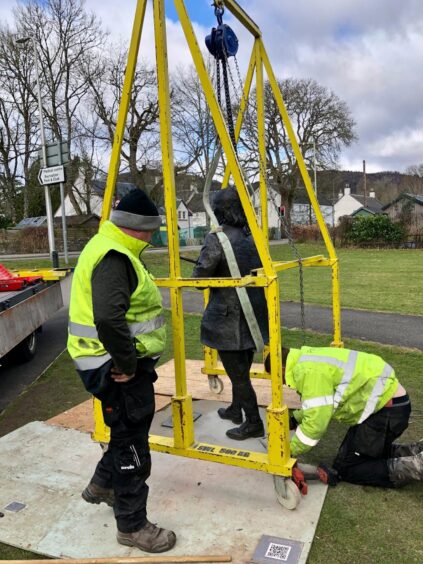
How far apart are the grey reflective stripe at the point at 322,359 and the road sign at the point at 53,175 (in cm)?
1134

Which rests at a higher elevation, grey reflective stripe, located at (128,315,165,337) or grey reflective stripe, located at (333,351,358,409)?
grey reflective stripe, located at (128,315,165,337)

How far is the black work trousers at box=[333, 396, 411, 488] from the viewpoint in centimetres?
307

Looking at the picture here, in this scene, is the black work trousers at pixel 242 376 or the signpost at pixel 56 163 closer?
the black work trousers at pixel 242 376

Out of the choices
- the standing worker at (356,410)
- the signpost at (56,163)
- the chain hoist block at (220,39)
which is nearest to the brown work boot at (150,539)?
the standing worker at (356,410)

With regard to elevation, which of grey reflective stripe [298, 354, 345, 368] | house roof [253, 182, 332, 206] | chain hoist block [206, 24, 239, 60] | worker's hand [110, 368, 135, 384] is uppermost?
house roof [253, 182, 332, 206]

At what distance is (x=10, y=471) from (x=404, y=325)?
6.23m

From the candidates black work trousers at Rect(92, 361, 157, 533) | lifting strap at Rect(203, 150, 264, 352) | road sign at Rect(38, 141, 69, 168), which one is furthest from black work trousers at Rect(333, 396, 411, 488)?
road sign at Rect(38, 141, 69, 168)

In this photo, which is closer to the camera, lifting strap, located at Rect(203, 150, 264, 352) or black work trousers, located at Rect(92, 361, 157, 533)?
black work trousers, located at Rect(92, 361, 157, 533)

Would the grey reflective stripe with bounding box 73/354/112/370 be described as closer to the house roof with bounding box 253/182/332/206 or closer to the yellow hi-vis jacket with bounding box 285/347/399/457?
the yellow hi-vis jacket with bounding box 285/347/399/457

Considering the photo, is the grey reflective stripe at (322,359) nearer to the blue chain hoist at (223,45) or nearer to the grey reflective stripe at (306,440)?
the grey reflective stripe at (306,440)

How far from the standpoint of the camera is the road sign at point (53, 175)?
42.9ft

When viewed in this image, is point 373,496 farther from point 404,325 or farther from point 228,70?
point 404,325

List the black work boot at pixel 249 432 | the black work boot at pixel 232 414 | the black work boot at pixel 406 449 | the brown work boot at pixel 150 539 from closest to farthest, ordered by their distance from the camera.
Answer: the brown work boot at pixel 150 539
the black work boot at pixel 406 449
the black work boot at pixel 249 432
the black work boot at pixel 232 414

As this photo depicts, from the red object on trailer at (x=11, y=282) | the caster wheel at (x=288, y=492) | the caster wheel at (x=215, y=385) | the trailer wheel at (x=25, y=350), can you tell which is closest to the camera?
the caster wheel at (x=288, y=492)
